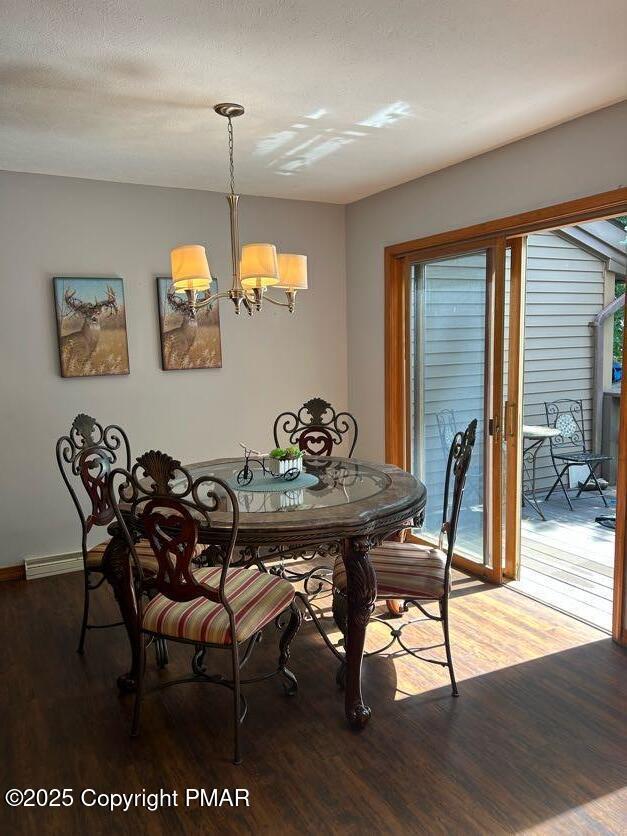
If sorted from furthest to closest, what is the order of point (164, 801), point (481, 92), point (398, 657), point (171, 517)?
point (398, 657) < point (481, 92) < point (171, 517) < point (164, 801)

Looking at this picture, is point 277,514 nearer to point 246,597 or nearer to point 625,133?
point 246,597

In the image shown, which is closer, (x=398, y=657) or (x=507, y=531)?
(x=398, y=657)

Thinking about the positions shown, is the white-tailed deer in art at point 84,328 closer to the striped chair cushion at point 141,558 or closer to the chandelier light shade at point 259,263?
the striped chair cushion at point 141,558

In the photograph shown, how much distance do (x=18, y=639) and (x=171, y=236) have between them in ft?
8.85

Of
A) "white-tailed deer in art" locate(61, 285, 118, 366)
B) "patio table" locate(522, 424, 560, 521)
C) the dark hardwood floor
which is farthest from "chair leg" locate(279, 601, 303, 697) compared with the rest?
"patio table" locate(522, 424, 560, 521)

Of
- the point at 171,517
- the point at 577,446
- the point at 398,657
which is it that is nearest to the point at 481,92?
the point at 171,517

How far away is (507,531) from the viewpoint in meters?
3.76

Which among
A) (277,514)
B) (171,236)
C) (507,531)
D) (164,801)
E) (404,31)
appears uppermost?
(404,31)

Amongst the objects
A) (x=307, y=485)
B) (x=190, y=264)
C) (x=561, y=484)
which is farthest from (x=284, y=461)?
(x=561, y=484)

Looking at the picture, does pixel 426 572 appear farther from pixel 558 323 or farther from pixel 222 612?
pixel 558 323

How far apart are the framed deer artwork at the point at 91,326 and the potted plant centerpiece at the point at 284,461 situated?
5.59 feet

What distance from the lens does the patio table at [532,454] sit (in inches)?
210

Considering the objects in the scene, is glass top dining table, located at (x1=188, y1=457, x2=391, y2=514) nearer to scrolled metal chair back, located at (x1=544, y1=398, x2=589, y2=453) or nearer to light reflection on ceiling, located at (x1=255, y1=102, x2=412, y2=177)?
light reflection on ceiling, located at (x1=255, y1=102, x2=412, y2=177)

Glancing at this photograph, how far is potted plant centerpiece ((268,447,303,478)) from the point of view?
2975mm
